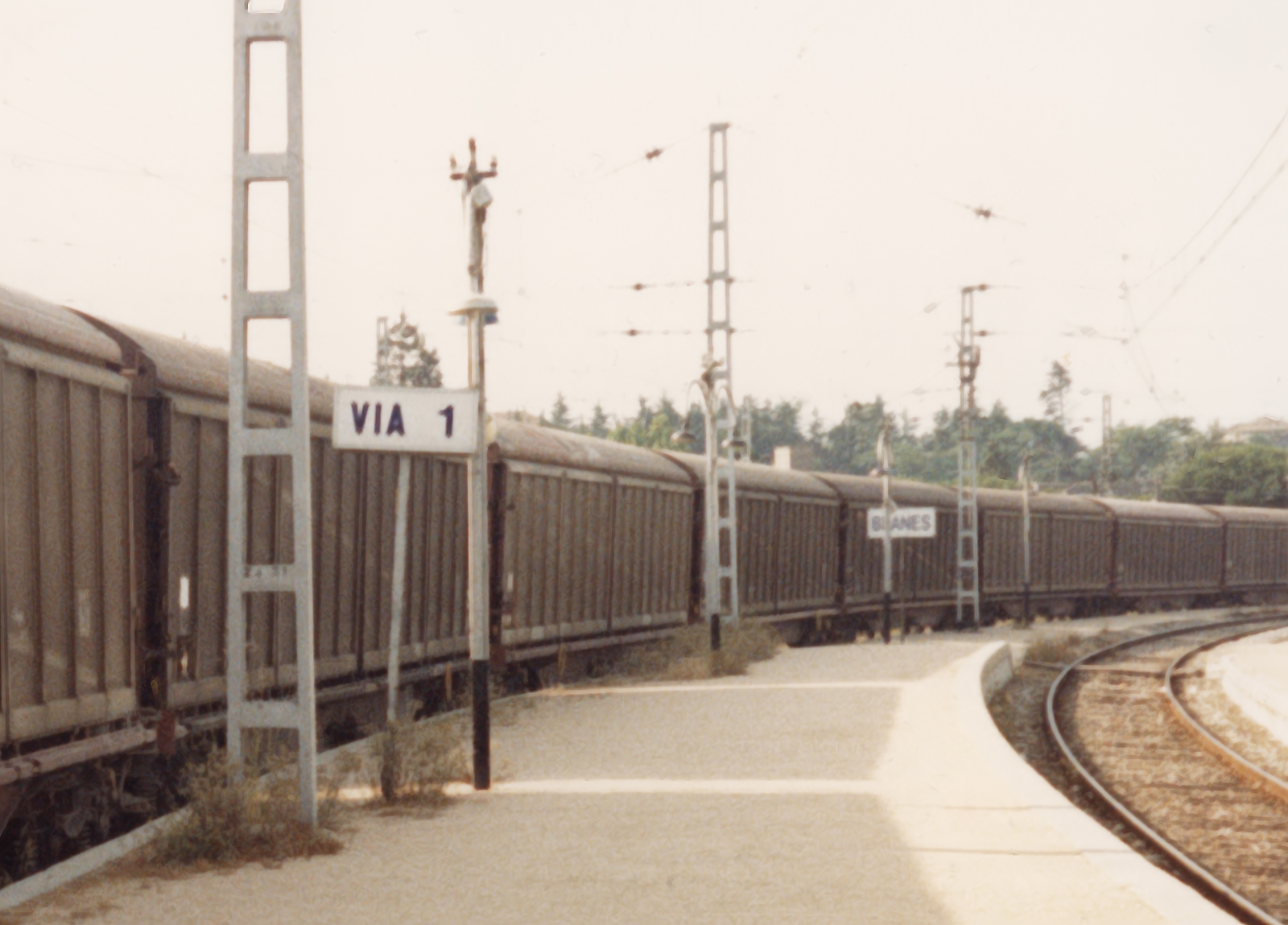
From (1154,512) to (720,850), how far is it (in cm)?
3971

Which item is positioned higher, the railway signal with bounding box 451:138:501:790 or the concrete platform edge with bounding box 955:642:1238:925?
the railway signal with bounding box 451:138:501:790

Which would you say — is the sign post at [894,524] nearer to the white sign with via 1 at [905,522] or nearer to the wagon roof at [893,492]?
the white sign with via 1 at [905,522]

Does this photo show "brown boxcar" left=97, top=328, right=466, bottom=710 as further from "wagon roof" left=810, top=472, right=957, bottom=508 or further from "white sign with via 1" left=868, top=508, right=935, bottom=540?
"wagon roof" left=810, top=472, right=957, bottom=508

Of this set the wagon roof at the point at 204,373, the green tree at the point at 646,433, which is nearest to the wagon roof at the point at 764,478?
the wagon roof at the point at 204,373

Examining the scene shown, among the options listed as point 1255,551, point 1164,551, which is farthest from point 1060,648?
point 1255,551

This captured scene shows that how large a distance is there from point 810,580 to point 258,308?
21.3 meters

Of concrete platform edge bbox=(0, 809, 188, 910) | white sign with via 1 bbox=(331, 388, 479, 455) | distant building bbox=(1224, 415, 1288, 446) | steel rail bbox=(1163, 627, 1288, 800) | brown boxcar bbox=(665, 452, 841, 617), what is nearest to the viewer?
concrete platform edge bbox=(0, 809, 188, 910)

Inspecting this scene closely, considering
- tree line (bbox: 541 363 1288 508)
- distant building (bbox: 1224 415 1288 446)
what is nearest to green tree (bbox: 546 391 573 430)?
tree line (bbox: 541 363 1288 508)

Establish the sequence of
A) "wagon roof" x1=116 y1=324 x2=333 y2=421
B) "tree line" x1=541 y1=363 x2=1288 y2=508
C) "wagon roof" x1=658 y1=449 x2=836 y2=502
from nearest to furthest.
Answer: "wagon roof" x1=116 y1=324 x2=333 y2=421 < "wagon roof" x1=658 y1=449 x2=836 y2=502 < "tree line" x1=541 y1=363 x2=1288 y2=508

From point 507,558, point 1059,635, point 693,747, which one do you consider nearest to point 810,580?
point 1059,635

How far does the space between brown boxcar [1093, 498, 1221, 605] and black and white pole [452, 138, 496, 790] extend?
117ft

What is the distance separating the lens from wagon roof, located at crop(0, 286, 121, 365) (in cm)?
749

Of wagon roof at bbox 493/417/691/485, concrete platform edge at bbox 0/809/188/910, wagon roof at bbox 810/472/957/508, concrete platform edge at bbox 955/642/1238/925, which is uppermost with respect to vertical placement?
wagon roof at bbox 493/417/691/485

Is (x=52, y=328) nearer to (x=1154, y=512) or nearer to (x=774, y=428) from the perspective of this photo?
(x=1154, y=512)
